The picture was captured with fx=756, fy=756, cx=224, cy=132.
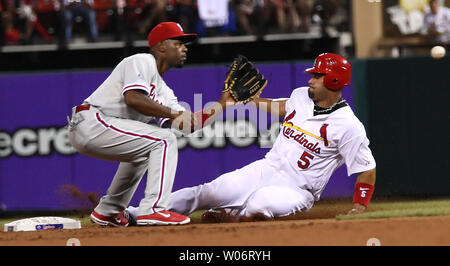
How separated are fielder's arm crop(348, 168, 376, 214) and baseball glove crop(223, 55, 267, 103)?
112cm

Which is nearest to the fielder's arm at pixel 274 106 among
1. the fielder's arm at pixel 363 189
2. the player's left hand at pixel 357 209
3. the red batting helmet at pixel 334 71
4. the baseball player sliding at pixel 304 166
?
the baseball player sliding at pixel 304 166

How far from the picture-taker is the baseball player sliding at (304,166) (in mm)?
6164

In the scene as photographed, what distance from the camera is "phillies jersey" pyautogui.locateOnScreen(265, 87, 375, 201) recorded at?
616cm

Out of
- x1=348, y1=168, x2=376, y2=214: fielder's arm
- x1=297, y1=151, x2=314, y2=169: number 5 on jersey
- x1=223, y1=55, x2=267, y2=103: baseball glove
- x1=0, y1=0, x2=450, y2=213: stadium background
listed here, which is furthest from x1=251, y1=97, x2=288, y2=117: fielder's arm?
x1=0, y1=0, x2=450, y2=213: stadium background

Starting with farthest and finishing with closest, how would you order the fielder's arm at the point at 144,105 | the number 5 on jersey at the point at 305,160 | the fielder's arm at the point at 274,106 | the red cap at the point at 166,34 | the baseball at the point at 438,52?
the baseball at the point at 438,52
the fielder's arm at the point at 274,106
the number 5 on jersey at the point at 305,160
the red cap at the point at 166,34
the fielder's arm at the point at 144,105

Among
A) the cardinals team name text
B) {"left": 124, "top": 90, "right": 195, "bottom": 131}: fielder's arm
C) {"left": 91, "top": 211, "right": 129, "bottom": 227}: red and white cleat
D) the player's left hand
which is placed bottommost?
{"left": 91, "top": 211, "right": 129, "bottom": 227}: red and white cleat

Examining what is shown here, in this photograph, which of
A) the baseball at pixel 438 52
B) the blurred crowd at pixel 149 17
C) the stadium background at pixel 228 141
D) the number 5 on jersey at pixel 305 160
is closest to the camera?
the number 5 on jersey at pixel 305 160

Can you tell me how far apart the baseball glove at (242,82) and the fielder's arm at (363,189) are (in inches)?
44.1

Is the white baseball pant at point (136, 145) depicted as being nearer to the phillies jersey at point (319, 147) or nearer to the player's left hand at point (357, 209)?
the phillies jersey at point (319, 147)

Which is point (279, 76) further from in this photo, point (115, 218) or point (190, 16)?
point (115, 218)

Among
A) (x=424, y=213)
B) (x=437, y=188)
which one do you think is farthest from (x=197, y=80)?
(x=424, y=213)

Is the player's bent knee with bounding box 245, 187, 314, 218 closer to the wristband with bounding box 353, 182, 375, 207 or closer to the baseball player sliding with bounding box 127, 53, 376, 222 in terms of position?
the baseball player sliding with bounding box 127, 53, 376, 222

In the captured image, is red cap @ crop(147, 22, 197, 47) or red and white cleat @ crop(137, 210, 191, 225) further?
red cap @ crop(147, 22, 197, 47)

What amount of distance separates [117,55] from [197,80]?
228cm
